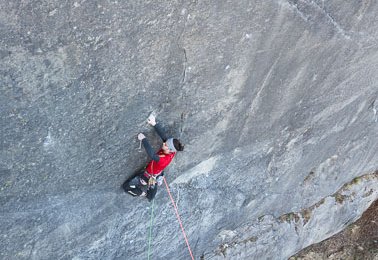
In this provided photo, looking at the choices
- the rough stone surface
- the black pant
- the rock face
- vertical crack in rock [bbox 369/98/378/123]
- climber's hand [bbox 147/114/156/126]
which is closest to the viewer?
the rock face

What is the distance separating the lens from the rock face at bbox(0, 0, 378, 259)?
226cm

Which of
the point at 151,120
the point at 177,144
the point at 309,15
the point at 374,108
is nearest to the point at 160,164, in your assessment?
the point at 177,144

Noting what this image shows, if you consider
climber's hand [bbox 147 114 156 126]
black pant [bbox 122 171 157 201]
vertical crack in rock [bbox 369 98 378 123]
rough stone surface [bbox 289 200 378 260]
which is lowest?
rough stone surface [bbox 289 200 378 260]

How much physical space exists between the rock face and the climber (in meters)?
0.07

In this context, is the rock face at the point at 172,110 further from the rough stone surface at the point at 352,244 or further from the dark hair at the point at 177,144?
the rough stone surface at the point at 352,244

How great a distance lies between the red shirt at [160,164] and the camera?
10.0 feet

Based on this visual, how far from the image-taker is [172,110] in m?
2.93

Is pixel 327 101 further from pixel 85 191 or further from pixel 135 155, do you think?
pixel 85 191

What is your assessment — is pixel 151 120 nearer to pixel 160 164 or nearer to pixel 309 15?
pixel 160 164

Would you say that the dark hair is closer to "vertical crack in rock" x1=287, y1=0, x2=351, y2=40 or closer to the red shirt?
the red shirt

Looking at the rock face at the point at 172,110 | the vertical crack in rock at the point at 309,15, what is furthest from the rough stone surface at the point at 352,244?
the vertical crack in rock at the point at 309,15

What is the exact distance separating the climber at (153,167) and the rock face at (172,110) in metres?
0.07

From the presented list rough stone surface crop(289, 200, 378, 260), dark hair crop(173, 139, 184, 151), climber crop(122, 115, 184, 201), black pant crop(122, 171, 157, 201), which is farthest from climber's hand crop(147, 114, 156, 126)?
rough stone surface crop(289, 200, 378, 260)

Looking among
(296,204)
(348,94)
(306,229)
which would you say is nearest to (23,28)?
(348,94)
